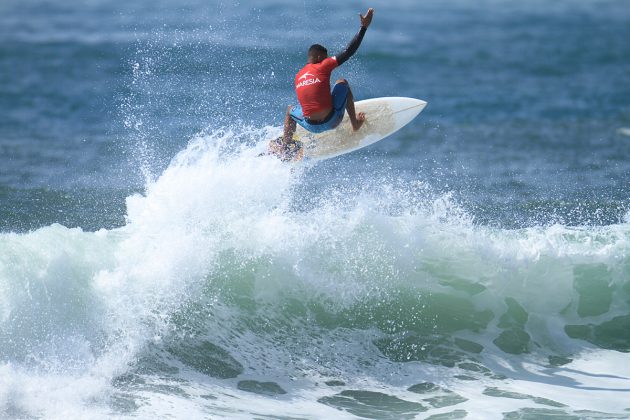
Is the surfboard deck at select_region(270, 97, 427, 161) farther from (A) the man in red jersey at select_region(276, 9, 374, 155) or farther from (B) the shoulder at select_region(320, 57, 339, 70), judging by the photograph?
(B) the shoulder at select_region(320, 57, 339, 70)

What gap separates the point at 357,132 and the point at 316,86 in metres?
1.51

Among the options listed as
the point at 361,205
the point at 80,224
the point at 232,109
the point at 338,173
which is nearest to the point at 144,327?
the point at 361,205

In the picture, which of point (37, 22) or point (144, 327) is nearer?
point (144, 327)

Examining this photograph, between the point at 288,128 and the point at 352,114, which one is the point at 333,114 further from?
the point at 288,128

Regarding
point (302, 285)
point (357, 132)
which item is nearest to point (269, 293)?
point (302, 285)

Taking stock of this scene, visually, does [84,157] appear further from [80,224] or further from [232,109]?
[80,224]

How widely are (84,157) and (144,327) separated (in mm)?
8816

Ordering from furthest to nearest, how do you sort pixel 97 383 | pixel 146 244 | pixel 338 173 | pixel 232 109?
pixel 232 109, pixel 338 173, pixel 146 244, pixel 97 383

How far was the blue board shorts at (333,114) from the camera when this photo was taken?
34.6ft

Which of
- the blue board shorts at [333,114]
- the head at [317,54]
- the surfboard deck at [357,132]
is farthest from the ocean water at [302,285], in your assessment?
the head at [317,54]

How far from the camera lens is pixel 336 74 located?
1825 cm

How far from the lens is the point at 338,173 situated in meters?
15.4

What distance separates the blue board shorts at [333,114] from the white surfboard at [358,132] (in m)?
0.87

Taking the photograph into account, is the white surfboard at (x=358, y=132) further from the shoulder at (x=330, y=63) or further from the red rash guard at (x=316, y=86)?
the shoulder at (x=330, y=63)
